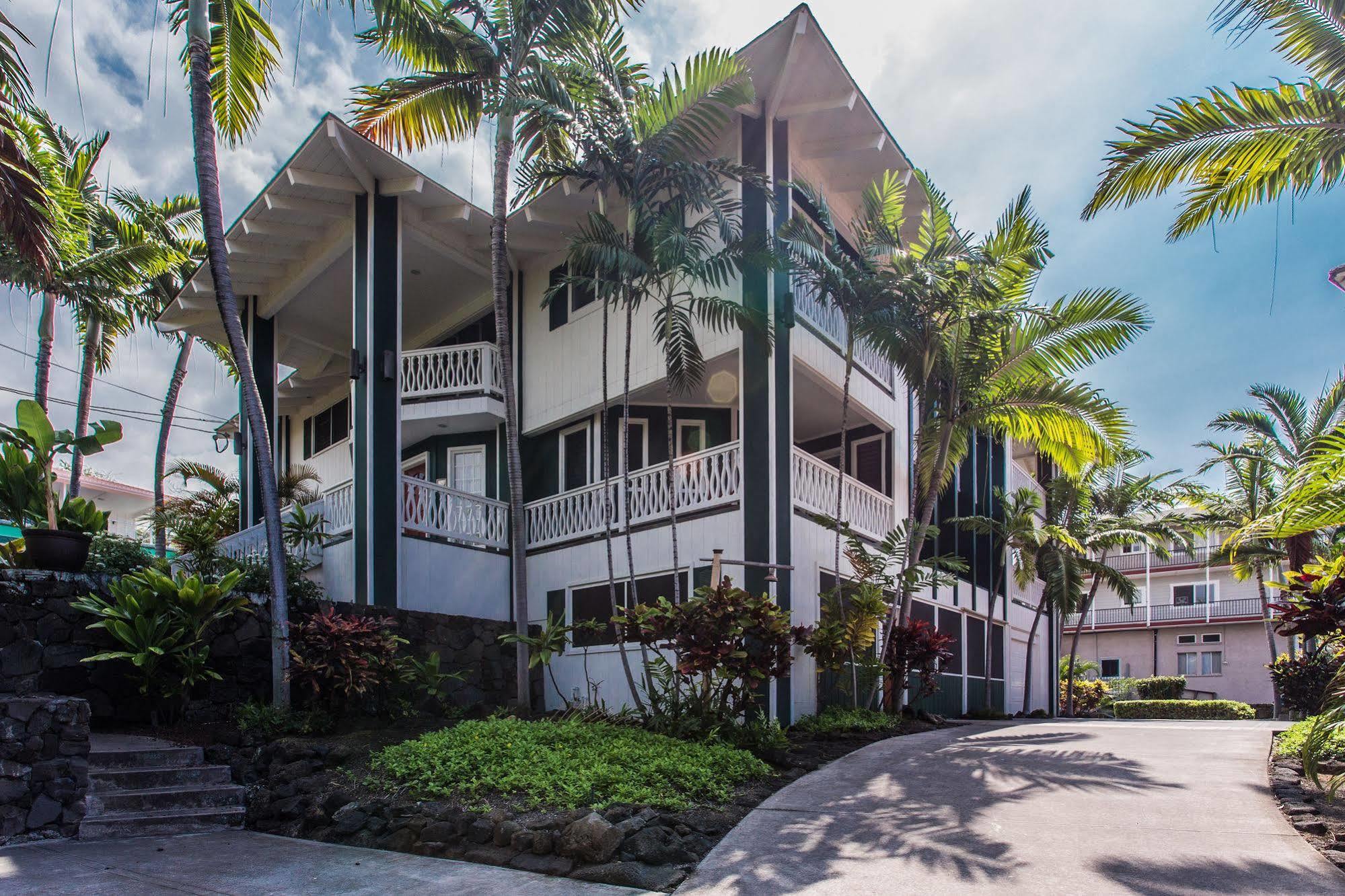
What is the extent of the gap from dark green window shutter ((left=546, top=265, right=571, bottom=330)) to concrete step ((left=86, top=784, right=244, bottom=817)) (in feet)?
30.1

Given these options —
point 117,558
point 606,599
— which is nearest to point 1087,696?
point 606,599

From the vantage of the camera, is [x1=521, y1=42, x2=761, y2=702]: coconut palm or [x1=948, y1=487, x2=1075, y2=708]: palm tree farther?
[x1=948, y1=487, x2=1075, y2=708]: palm tree

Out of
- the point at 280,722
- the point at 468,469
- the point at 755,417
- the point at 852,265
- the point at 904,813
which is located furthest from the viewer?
the point at 468,469

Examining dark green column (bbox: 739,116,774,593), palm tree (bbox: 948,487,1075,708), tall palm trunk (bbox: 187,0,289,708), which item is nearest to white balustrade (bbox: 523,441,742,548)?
dark green column (bbox: 739,116,774,593)

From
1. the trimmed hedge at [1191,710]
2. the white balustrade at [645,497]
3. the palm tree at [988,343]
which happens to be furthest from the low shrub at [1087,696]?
the white balustrade at [645,497]

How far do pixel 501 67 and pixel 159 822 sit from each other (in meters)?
9.32

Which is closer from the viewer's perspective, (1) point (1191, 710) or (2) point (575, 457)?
(2) point (575, 457)

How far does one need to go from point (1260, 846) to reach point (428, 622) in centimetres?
1018

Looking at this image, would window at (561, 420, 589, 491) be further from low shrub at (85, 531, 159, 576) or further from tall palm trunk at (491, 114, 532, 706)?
low shrub at (85, 531, 159, 576)

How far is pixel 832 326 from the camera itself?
50.9ft

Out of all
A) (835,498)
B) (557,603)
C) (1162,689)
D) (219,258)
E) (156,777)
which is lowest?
(1162,689)

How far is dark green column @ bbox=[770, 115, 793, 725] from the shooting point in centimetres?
1266

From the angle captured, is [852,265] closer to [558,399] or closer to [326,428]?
[558,399]

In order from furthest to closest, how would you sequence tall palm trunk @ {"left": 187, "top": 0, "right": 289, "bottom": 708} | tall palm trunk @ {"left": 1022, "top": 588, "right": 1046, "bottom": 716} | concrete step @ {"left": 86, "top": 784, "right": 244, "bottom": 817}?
tall palm trunk @ {"left": 1022, "top": 588, "right": 1046, "bottom": 716}, tall palm trunk @ {"left": 187, "top": 0, "right": 289, "bottom": 708}, concrete step @ {"left": 86, "top": 784, "right": 244, "bottom": 817}
